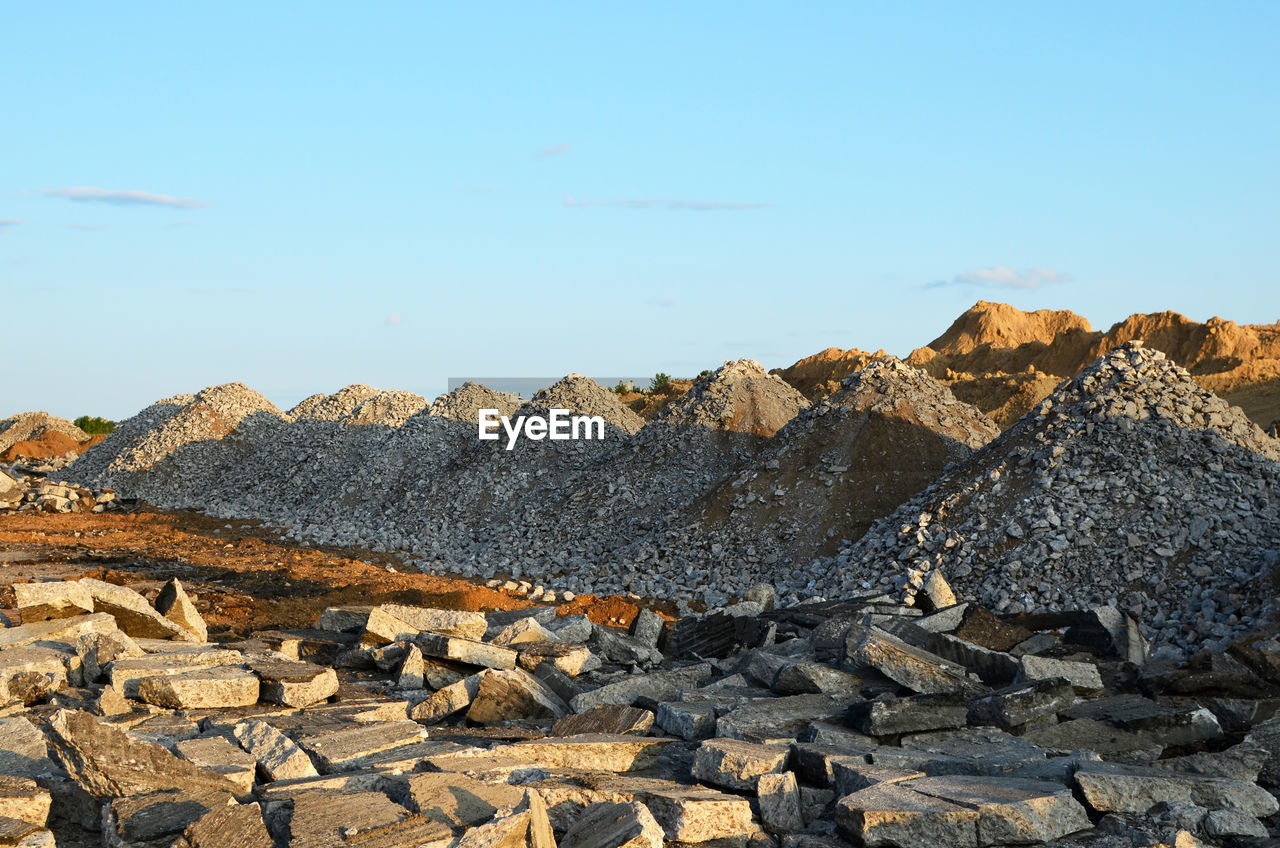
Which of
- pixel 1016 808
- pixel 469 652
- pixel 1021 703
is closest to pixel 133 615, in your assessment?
pixel 469 652

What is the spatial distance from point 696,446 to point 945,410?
5.61 m

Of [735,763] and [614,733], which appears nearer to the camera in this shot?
[735,763]

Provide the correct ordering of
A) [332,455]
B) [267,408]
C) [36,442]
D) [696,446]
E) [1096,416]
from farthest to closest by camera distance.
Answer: [36,442]
[267,408]
[332,455]
[696,446]
[1096,416]

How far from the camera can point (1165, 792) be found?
6242mm

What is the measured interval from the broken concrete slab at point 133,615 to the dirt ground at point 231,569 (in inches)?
50.8

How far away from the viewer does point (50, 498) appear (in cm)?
2959

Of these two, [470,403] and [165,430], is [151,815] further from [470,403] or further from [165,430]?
[165,430]

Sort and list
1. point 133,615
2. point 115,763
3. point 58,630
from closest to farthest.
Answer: point 115,763
point 58,630
point 133,615

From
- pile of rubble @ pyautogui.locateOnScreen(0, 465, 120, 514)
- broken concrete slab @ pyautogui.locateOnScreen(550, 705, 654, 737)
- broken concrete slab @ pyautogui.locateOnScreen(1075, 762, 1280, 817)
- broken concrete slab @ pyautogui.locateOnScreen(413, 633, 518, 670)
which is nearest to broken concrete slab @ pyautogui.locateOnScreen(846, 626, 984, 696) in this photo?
broken concrete slab @ pyautogui.locateOnScreen(1075, 762, 1280, 817)

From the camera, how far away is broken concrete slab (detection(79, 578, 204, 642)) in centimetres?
1041

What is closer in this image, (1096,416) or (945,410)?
(1096,416)

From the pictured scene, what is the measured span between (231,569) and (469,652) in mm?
12246

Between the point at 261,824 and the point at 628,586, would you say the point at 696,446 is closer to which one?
the point at 628,586

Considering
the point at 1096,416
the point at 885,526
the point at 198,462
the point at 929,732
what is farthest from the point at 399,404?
the point at 929,732
